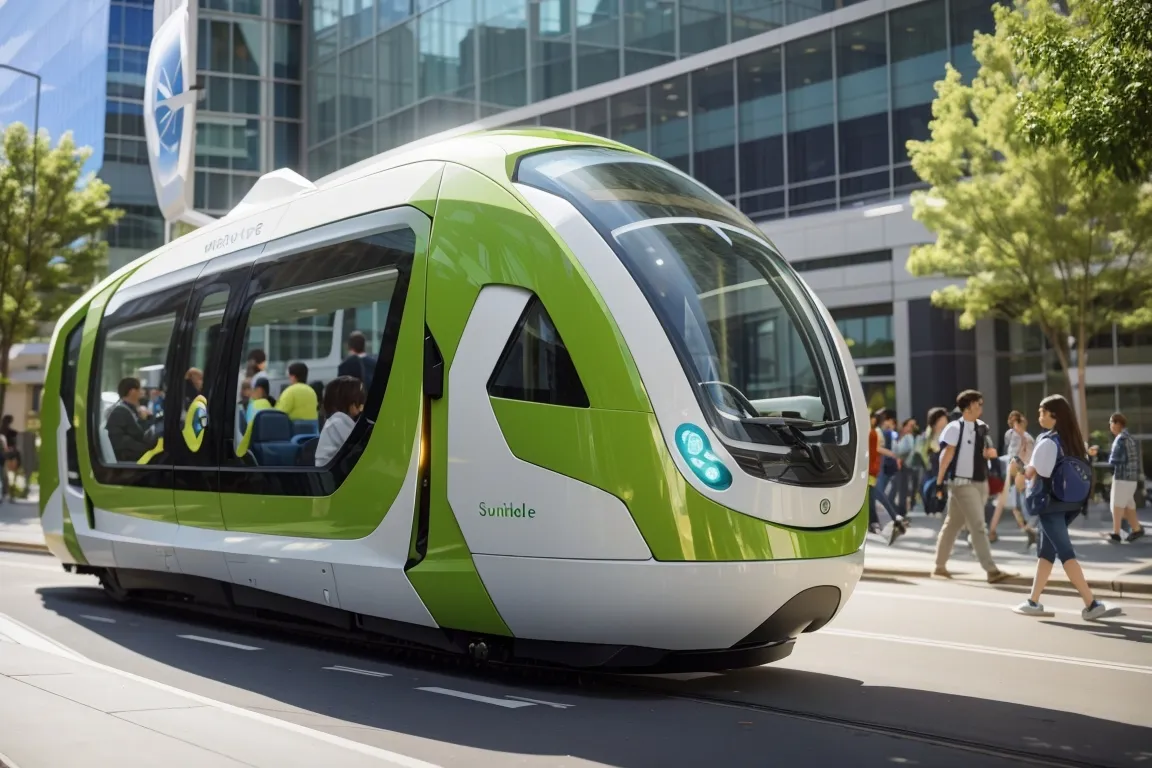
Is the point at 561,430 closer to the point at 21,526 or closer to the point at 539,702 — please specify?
the point at 539,702

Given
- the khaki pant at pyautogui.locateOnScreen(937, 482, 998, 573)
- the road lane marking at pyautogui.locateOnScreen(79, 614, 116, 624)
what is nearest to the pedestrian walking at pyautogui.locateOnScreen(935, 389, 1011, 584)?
the khaki pant at pyautogui.locateOnScreen(937, 482, 998, 573)

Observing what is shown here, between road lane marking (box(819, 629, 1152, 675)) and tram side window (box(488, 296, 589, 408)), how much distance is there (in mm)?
3687

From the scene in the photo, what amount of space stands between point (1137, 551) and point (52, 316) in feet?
100

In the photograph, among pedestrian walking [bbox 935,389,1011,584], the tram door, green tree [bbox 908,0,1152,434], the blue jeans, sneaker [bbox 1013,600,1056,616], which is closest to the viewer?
the tram door

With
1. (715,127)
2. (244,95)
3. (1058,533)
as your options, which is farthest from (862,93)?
(244,95)

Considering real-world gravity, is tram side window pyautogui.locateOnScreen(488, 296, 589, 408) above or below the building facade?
below

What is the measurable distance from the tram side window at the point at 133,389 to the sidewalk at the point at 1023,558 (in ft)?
25.2

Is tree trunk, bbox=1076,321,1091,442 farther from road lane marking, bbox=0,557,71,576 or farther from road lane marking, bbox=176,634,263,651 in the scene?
road lane marking, bbox=176,634,263,651

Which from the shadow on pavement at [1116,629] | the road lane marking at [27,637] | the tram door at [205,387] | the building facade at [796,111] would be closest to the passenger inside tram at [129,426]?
the tram door at [205,387]

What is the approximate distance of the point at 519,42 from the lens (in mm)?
32781

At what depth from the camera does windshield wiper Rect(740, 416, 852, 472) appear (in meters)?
6.85

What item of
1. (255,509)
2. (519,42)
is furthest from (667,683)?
(519,42)

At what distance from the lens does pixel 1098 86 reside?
1305cm

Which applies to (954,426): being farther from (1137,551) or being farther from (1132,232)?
(1132,232)
